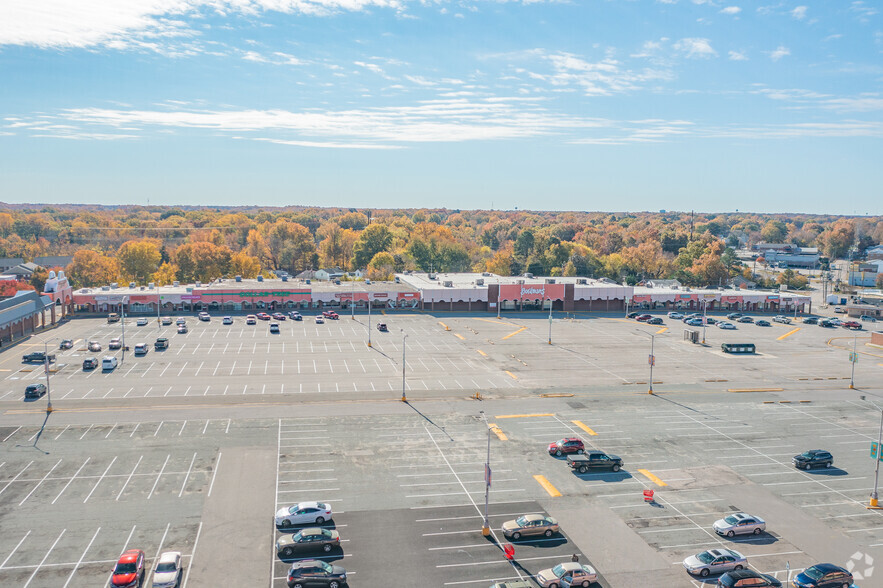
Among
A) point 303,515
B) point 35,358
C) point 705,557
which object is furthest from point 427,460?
point 35,358

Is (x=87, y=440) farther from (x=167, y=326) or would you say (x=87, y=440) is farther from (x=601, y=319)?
(x=601, y=319)

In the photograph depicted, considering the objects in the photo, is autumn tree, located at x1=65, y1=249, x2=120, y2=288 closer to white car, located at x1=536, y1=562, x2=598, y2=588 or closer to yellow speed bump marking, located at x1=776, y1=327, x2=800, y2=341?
yellow speed bump marking, located at x1=776, y1=327, x2=800, y2=341

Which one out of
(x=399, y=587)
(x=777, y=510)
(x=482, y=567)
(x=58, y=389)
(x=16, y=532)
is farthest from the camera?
(x=58, y=389)

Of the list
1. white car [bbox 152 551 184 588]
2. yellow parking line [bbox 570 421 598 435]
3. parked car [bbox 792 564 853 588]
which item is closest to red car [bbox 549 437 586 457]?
yellow parking line [bbox 570 421 598 435]

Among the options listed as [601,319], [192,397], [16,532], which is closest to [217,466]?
[16,532]

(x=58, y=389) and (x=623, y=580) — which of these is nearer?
(x=623, y=580)

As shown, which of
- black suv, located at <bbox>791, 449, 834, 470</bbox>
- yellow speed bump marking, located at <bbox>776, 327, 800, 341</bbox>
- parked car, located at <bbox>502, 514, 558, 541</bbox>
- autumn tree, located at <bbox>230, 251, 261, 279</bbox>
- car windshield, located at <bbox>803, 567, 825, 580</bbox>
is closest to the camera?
car windshield, located at <bbox>803, 567, 825, 580</bbox>
